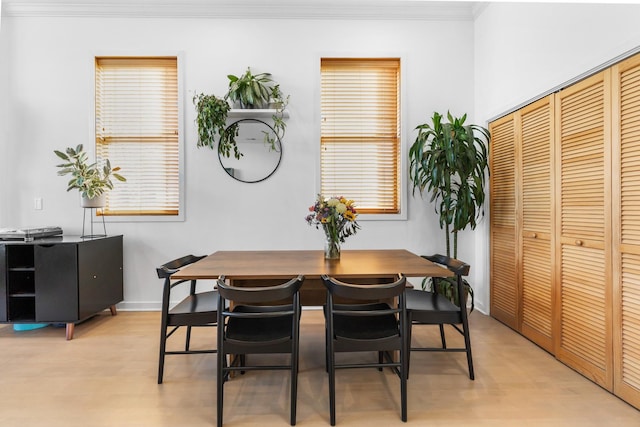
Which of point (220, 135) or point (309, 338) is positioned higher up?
point (220, 135)

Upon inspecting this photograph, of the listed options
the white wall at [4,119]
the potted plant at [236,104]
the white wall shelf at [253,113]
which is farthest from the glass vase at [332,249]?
the white wall at [4,119]

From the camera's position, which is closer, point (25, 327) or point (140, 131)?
point (25, 327)

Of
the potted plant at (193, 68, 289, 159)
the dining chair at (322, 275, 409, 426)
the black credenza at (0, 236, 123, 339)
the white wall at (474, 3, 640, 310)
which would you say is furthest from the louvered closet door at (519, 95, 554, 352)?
the black credenza at (0, 236, 123, 339)

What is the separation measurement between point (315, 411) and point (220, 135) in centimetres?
270

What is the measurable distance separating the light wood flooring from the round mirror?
1.75 metres

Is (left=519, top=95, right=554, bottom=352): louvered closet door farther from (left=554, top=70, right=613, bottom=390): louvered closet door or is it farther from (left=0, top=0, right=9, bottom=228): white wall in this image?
(left=0, top=0, right=9, bottom=228): white wall

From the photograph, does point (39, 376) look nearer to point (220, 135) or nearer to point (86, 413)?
point (86, 413)

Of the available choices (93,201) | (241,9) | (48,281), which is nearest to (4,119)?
(93,201)

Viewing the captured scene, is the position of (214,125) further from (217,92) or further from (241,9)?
(241,9)

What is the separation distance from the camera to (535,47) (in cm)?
288

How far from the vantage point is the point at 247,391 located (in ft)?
7.42

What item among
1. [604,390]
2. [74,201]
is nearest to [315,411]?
[604,390]

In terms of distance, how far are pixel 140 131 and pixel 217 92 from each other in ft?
3.08

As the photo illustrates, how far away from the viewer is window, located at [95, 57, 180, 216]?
12.6 feet
